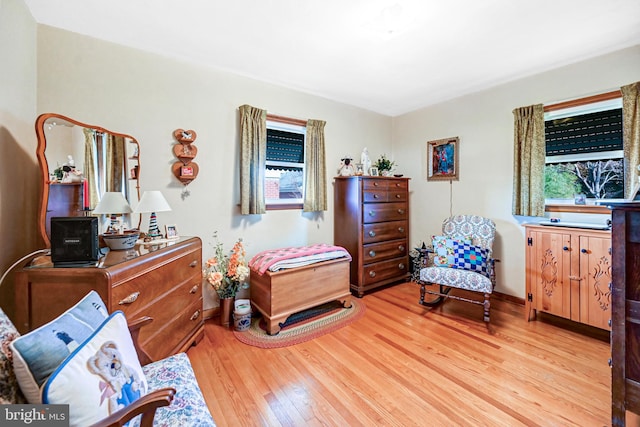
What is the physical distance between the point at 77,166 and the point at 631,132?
4.50 m

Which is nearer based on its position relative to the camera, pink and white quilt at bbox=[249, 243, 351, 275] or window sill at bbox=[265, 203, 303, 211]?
pink and white quilt at bbox=[249, 243, 351, 275]

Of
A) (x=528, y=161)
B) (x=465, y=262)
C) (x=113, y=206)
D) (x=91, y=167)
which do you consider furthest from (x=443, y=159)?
(x=91, y=167)

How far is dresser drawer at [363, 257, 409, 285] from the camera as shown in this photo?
3.37 meters

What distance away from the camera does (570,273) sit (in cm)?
239

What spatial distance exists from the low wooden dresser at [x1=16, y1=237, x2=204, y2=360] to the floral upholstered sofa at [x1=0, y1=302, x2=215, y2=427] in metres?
0.33

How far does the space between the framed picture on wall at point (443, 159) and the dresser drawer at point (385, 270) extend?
1275 millimetres

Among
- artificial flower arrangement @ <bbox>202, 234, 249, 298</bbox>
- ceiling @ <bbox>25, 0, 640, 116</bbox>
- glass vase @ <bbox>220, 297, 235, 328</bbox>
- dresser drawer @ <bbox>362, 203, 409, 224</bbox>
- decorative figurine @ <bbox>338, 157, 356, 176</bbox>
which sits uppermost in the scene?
ceiling @ <bbox>25, 0, 640, 116</bbox>

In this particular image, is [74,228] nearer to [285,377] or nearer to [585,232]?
[285,377]

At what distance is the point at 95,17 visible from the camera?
1947mm

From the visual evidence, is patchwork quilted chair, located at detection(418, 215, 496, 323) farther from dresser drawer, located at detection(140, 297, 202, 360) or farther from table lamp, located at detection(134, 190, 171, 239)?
table lamp, located at detection(134, 190, 171, 239)

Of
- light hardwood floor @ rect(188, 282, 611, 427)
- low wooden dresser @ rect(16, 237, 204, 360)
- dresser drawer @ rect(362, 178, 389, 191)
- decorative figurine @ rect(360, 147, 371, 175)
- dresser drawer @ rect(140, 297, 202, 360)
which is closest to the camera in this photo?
low wooden dresser @ rect(16, 237, 204, 360)

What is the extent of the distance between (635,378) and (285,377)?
183 cm

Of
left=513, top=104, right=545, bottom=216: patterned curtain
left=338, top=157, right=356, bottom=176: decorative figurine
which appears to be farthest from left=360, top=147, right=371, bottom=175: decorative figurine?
left=513, top=104, right=545, bottom=216: patterned curtain

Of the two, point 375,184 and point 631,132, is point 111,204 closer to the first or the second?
point 375,184
